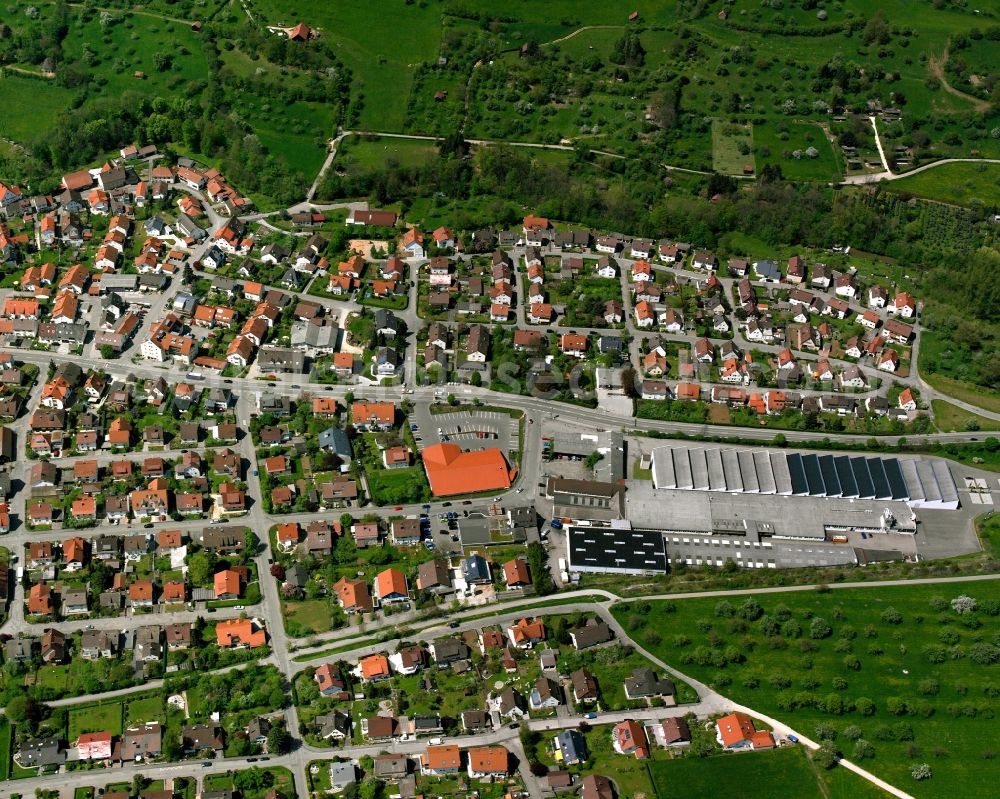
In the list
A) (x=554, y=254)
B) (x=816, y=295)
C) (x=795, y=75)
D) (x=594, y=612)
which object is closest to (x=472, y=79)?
(x=554, y=254)

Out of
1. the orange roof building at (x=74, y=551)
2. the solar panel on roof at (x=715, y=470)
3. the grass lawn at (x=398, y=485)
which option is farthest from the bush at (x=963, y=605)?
the orange roof building at (x=74, y=551)

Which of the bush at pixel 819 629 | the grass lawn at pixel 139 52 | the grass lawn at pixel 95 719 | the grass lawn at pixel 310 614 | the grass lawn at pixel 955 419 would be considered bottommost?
the grass lawn at pixel 95 719

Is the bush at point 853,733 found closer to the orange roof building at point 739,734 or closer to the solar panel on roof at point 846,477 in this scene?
the orange roof building at point 739,734

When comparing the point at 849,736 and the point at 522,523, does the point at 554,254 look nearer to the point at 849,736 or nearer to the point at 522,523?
the point at 522,523

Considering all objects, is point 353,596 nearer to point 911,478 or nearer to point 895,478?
point 895,478

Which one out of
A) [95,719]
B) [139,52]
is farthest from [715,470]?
[139,52]

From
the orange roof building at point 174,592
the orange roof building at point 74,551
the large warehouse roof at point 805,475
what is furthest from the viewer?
the large warehouse roof at point 805,475

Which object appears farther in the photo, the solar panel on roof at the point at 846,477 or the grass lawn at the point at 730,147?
the grass lawn at the point at 730,147
